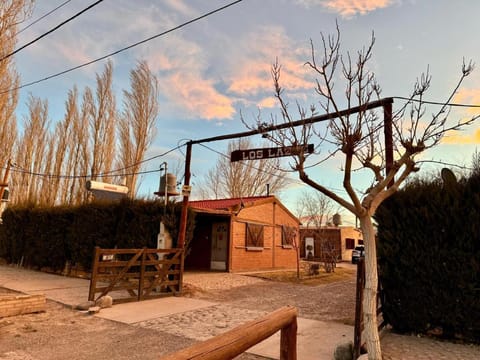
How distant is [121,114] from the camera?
19516mm

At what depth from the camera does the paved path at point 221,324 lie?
14.2 ft

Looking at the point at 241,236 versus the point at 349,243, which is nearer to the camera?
the point at 241,236

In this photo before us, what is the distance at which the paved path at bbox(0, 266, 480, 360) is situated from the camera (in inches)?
170

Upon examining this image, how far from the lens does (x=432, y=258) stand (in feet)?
16.6

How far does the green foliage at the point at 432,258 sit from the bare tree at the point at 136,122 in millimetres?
16018

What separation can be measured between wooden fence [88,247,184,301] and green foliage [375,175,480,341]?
5.24 meters

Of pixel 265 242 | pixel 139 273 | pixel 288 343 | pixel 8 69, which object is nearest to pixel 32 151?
pixel 8 69

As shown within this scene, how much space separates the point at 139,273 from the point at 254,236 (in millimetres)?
8803

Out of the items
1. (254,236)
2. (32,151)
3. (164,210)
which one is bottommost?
(254,236)

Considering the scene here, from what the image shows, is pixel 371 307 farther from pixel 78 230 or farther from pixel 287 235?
pixel 287 235

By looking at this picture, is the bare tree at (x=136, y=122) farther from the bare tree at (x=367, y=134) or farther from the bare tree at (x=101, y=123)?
the bare tree at (x=367, y=134)

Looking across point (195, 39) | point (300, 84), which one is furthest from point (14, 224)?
point (300, 84)

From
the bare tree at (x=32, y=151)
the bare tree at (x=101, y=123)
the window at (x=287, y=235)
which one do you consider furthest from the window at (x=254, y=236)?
the bare tree at (x=32, y=151)

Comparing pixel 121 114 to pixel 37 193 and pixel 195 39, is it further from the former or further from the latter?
pixel 195 39
